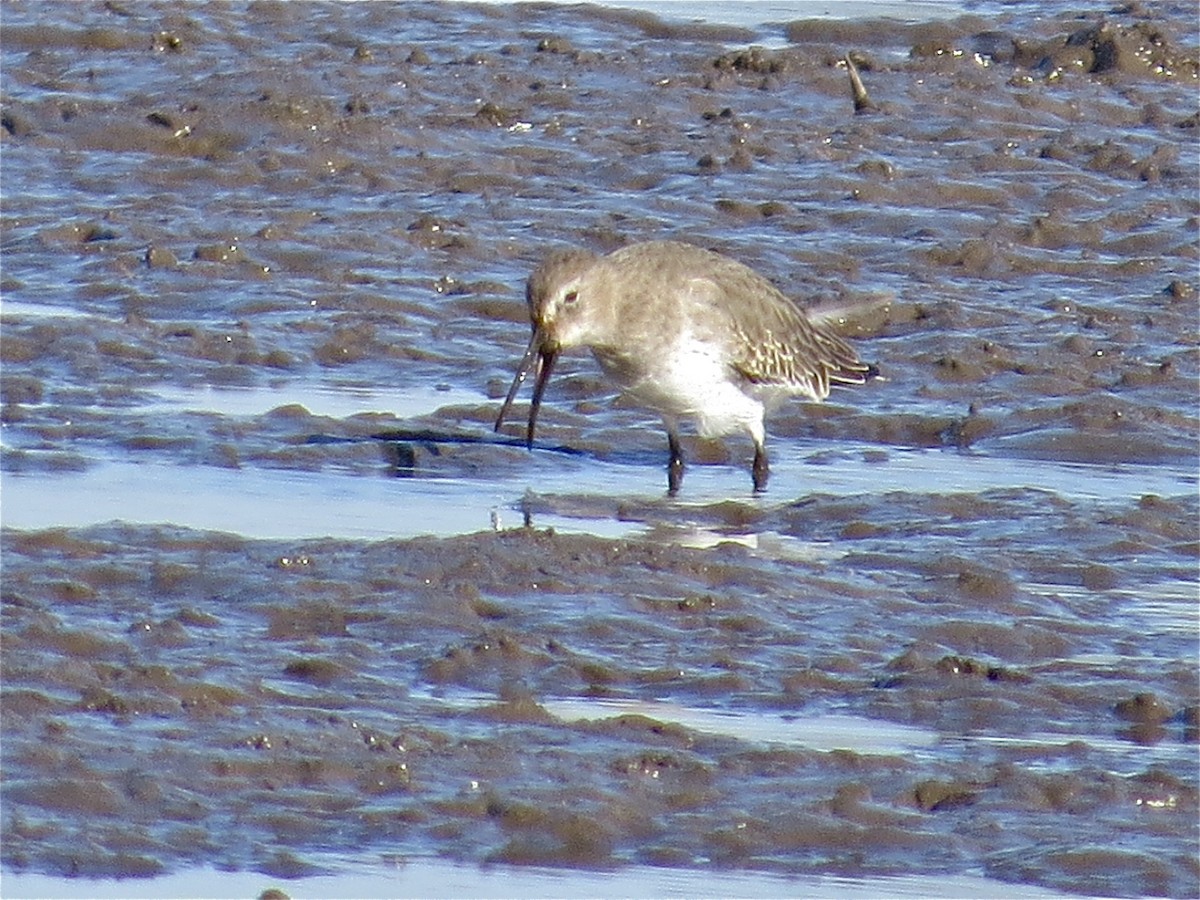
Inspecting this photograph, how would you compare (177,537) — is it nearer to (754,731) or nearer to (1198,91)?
(754,731)

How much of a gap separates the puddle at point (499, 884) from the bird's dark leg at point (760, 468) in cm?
391

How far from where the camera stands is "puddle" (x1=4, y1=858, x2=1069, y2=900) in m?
5.83

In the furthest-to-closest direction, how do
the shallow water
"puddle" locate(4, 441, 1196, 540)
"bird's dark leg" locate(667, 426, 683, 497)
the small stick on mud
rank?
the small stick on mud, "bird's dark leg" locate(667, 426, 683, 497), "puddle" locate(4, 441, 1196, 540), the shallow water

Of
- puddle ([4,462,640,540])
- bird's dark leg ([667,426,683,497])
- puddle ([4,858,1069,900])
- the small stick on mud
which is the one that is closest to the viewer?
puddle ([4,858,1069,900])

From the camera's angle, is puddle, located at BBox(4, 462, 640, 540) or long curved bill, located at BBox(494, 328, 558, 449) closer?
puddle, located at BBox(4, 462, 640, 540)

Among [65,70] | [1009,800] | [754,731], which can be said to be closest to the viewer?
[1009,800]

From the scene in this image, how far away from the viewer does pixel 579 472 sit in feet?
32.7

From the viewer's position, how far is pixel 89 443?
9.82 meters

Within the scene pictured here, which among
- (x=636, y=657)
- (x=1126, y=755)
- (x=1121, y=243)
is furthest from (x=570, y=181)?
(x=1126, y=755)

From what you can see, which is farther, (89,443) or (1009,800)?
(89,443)

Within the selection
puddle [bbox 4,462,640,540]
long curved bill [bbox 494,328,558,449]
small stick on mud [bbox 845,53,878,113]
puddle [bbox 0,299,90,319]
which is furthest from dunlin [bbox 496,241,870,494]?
small stick on mud [bbox 845,53,878,113]

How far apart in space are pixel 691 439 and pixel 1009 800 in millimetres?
4352

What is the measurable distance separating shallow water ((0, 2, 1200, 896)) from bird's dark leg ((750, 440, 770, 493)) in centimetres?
15

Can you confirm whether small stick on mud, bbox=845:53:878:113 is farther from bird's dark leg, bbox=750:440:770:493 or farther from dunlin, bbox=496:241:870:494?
bird's dark leg, bbox=750:440:770:493
